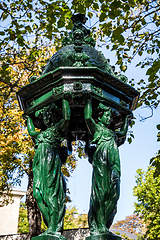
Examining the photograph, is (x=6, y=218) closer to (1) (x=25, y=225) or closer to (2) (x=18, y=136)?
(1) (x=25, y=225)

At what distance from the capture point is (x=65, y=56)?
13.7 feet

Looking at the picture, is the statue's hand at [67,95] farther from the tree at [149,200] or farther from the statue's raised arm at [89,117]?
the tree at [149,200]

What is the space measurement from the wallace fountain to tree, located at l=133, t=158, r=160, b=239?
1653 centimetres

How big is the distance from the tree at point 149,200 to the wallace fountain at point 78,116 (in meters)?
16.5

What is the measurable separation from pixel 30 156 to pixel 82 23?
27.2 feet

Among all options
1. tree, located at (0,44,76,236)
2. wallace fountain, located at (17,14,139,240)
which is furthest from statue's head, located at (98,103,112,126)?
tree, located at (0,44,76,236)

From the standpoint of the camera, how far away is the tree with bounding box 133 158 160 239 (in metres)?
19.2

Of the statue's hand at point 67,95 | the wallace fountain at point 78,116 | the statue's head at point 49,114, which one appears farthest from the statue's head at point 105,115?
the statue's head at point 49,114

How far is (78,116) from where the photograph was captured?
4609 mm

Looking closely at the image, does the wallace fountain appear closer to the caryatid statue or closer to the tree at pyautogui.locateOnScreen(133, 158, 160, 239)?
A: the caryatid statue

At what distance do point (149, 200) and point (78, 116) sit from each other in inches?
718

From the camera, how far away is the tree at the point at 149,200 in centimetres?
1919

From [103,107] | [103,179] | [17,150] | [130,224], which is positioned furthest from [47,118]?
[130,224]

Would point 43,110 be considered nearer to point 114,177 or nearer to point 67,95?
point 67,95
